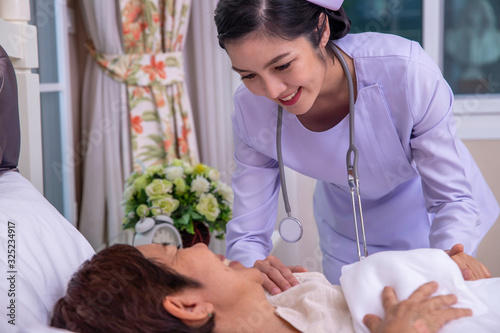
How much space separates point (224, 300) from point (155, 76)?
1833 mm

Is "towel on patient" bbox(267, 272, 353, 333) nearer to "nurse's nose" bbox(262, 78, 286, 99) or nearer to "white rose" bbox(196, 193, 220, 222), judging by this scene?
"nurse's nose" bbox(262, 78, 286, 99)

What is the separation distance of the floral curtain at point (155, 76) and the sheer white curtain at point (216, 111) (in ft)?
0.51

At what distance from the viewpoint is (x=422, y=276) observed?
116 cm

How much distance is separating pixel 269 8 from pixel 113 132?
172 centimetres

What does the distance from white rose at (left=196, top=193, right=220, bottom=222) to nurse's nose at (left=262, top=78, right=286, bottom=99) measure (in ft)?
3.04

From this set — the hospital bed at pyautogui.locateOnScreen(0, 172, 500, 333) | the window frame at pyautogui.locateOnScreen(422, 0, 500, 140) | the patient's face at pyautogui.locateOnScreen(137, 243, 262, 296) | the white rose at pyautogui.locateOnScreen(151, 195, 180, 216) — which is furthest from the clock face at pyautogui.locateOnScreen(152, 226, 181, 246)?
the window frame at pyautogui.locateOnScreen(422, 0, 500, 140)

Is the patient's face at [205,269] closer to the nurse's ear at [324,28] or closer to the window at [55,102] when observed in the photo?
the nurse's ear at [324,28]

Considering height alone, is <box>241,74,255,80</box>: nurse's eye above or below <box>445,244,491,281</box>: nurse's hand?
above

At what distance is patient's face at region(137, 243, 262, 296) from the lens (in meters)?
1.21

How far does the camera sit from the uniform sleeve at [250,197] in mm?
1661

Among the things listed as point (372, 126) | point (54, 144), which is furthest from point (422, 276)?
point (54, 144)

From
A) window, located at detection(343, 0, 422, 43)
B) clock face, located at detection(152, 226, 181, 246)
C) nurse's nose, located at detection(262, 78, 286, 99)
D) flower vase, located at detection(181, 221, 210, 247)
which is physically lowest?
flower vase, located at detection(181, 221, 210, 247)

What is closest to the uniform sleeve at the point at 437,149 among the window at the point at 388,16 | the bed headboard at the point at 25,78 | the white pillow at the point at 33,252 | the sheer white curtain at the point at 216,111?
the white pillow at the point at 33,252

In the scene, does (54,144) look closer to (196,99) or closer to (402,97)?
(196,99)
